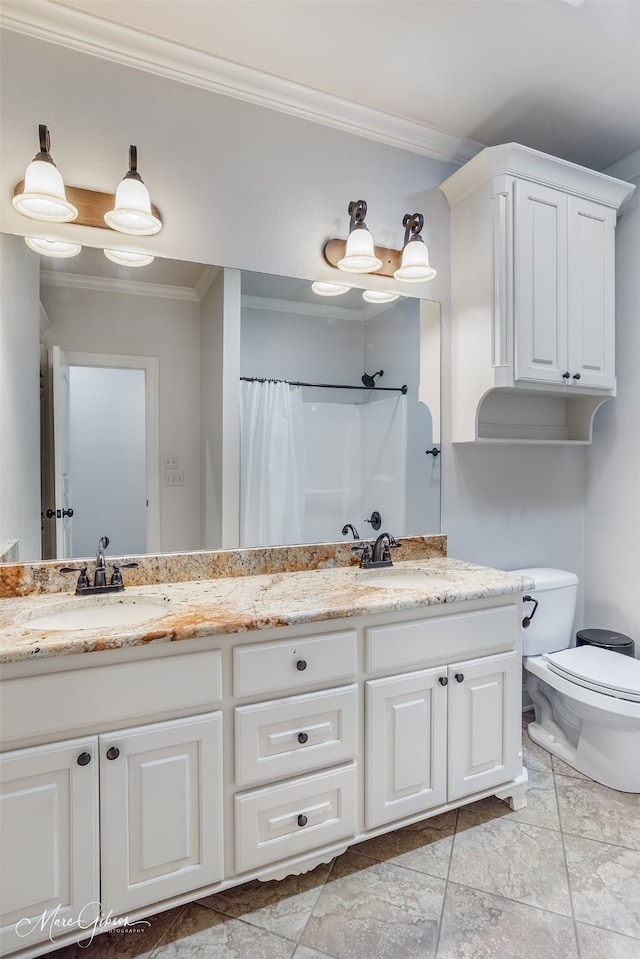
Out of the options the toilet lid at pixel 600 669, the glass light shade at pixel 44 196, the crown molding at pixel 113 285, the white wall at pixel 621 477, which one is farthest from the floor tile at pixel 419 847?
the glass light shade at pixel 44 196

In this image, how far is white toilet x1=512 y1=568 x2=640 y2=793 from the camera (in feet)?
6.23

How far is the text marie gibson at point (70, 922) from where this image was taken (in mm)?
1142

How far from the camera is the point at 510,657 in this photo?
1761 mm

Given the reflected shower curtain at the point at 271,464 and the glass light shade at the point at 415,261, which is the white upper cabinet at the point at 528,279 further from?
the reflected shower curtain at the point at 271,464

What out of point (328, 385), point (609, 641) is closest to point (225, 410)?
point (328, 385)

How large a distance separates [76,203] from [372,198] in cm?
114

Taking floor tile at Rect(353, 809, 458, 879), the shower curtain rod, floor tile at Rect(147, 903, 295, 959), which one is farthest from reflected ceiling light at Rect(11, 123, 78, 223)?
floor tile at Rect(353, 809, 458, 879)

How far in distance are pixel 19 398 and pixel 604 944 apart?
88.8 inches

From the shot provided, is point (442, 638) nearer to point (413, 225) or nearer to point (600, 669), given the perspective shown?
point (600, 669)

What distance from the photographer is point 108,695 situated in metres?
1.20

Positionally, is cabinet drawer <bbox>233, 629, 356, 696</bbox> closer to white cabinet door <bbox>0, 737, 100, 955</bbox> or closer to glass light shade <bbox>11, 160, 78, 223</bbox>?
white cabinet door <bbox>0, 737, 100, 955</bbox>

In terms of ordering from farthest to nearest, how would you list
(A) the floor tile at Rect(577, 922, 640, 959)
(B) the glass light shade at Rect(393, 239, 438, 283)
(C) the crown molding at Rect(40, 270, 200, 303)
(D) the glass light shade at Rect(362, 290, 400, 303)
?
(D) the glass light shade at Rect(362, 290, 400, 303) → (B) the glass light shade at Rect(393, 239, 438, 283) → (C) the crown molding at Rect(40, 270, 200, 303) → (A) the floor tile at Rect(577, 922, 640, 959)

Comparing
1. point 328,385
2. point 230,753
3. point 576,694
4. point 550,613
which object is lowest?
point 576,694

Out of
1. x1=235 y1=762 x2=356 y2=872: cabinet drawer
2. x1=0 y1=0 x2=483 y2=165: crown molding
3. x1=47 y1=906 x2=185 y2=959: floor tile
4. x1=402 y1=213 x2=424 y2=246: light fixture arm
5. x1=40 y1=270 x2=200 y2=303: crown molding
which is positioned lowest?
x1=47 y1=906 x2=185 y2=959: floor tile
